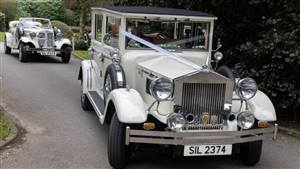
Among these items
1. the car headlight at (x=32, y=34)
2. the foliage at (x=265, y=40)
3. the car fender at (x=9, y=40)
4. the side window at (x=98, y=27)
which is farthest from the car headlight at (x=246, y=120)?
the car fender at (x=9, y=40)

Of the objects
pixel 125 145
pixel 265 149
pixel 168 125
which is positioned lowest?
pixel 265 149

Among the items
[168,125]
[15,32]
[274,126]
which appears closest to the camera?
[168,125]

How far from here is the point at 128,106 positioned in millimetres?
5680

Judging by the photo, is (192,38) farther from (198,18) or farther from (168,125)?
(168,125)

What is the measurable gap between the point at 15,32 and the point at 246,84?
1386cm

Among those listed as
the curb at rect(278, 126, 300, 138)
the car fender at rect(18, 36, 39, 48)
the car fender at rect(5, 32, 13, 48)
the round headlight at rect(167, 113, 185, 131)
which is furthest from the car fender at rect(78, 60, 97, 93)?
the car fender at rect(5, 32, 13, 48)

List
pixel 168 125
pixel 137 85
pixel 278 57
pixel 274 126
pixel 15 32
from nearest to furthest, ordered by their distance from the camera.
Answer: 1. pixel 168 125
2. pixel 274 126
3. pixel 137 85
4. pixel 278 57
5. pixel 15 32

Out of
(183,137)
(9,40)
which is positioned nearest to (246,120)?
(183,137)

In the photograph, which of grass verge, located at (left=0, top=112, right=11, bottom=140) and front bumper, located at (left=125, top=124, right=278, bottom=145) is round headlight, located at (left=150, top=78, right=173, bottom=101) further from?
grass verge, located at (left=0, top=112, right=11, bottom=140)

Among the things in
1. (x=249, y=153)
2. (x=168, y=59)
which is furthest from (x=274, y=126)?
(x=168, y=59)

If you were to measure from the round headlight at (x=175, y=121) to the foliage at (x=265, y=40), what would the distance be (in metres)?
3.16

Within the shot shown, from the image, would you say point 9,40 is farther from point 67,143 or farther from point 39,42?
point 67,143

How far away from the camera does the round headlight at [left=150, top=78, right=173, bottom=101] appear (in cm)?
556

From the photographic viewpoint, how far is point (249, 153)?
241 inches
